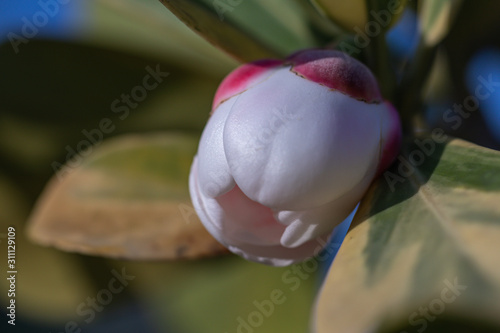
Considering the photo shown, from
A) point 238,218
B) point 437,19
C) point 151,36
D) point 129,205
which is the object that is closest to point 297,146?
point 238,218

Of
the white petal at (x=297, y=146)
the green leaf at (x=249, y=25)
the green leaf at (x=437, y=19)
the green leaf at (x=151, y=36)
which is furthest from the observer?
the green leaf at (x=151, y=36)

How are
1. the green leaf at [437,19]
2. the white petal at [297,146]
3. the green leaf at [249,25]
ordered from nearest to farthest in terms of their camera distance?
1. the white petal at [297,146]
2. the green leaf at [249,25]
3. the green leaf at [437,19]

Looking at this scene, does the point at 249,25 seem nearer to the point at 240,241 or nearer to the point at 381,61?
the point at 381,61

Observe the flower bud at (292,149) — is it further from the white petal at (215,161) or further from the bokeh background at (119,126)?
the bokeh background at (119,126)

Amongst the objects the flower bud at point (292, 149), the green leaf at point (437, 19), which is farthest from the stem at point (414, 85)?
the flower bud at point (292, 149)

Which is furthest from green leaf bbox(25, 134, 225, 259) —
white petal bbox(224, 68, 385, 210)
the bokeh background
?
white petal bbox(224, 68, 385, 210)

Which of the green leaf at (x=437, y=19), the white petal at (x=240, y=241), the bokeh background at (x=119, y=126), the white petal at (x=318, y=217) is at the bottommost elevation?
the bokeh background at (x=119, y=126)

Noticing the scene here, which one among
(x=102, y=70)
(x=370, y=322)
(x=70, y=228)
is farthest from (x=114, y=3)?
(x=370, y=322)
